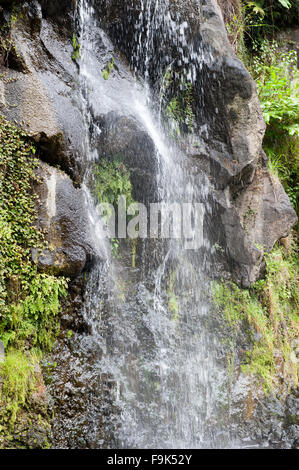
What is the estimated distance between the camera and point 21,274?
4082 millimetres

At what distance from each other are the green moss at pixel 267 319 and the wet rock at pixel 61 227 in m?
2.23

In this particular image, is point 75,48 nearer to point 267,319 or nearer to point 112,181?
point 112,181

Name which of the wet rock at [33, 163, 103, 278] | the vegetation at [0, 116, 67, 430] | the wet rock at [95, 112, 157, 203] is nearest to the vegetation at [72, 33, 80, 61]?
the wet rock at [95, 112, 157, 203]

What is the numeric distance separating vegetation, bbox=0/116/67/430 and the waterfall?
58cm

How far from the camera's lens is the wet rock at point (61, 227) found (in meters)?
4.26

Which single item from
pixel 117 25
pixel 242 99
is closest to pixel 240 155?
pixel 242 99

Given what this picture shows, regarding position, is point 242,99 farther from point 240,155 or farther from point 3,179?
point 3,179

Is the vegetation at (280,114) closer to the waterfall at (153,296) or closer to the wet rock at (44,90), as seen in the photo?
the waterfall at (153,296)

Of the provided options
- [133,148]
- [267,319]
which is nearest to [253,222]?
[267,319]

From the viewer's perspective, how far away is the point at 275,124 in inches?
297

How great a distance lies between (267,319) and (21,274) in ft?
12.2

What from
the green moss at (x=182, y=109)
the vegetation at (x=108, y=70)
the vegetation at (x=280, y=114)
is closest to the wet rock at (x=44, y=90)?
the vegetation at (x=108, y=70)

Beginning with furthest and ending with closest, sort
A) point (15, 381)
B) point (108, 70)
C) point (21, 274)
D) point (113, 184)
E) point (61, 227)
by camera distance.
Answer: point (108, 70) < point (113, 184) < point (61, 227) < point (21, 274) < point (15, 381)

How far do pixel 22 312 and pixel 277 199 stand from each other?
4.36 metres
